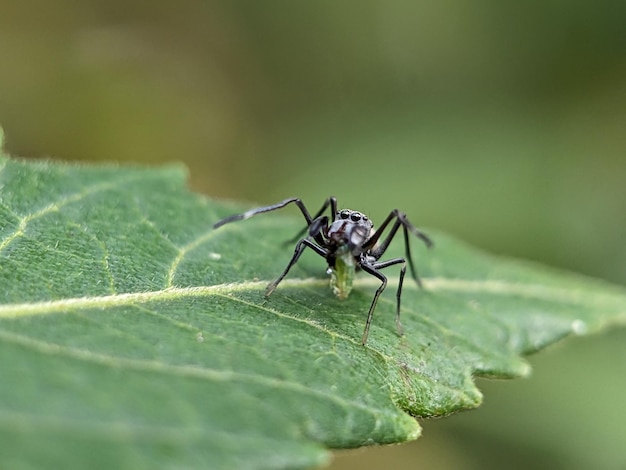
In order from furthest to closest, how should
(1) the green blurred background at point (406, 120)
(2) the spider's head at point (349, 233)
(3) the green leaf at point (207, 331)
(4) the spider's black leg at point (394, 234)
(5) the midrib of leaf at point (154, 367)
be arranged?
(1) the green blurred background at point (406, 120), (4) the spider's black leg at point (394, 234), (2) the spider's head at point (349, 233), (5) the midrib of leaf at point (154, 367), (3) the green leaf at point (207, 331)

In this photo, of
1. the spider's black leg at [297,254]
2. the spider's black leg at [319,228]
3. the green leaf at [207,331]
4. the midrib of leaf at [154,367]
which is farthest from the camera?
the spider's black leg at [319,228]

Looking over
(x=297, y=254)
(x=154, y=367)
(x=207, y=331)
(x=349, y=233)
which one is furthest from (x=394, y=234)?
(x=154, y=367)

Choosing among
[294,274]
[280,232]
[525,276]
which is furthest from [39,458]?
[525,276]

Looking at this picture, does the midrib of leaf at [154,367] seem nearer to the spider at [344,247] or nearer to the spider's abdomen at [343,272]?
the spider at [344,247]

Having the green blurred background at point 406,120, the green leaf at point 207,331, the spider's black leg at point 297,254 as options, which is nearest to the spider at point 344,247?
the spider's black leg at point 297,254

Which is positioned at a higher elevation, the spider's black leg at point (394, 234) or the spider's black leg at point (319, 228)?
the spider's black leg at point (394, 234)
